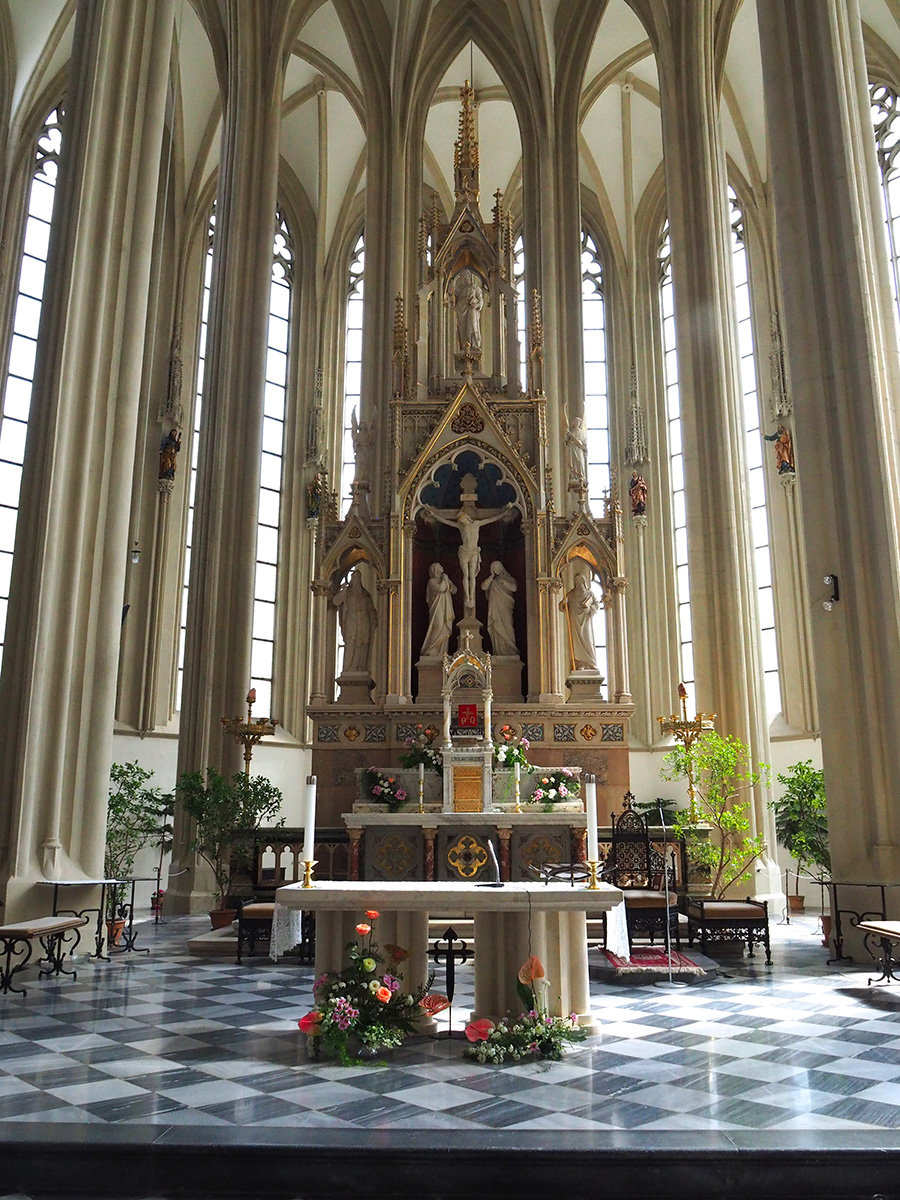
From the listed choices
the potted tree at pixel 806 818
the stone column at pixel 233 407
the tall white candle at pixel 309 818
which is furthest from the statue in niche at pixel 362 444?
the tall white candle at pixel 309 818

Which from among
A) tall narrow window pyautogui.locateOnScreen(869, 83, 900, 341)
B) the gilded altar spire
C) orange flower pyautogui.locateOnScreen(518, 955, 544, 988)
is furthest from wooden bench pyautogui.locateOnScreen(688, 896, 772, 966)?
tall narrow window pyautogui.locateOnScreen(869, 83, 900, 341)

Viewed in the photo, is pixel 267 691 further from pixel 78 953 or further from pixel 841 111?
pixel 841 111

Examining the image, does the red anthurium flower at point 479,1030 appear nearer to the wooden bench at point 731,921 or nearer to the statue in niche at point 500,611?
the wooden bench at point 731,921

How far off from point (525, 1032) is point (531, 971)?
368mm

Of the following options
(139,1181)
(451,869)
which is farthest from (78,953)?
(139,1181)

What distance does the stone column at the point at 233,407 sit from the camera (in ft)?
53.9

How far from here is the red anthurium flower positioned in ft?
19.4

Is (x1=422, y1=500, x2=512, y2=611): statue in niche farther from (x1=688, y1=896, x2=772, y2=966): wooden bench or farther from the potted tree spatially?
(x1=688, y1=896, x2=772, y2=966): wooden bench

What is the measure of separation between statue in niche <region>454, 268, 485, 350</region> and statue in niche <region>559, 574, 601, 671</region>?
4.37 meters

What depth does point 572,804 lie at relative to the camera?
12.4 metres

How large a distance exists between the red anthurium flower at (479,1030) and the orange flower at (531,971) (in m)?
0.33

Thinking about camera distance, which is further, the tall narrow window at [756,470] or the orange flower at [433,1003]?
the tall narrow window at [756,470]

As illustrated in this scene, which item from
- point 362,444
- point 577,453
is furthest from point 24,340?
point 577,453

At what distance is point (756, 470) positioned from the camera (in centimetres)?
2184
